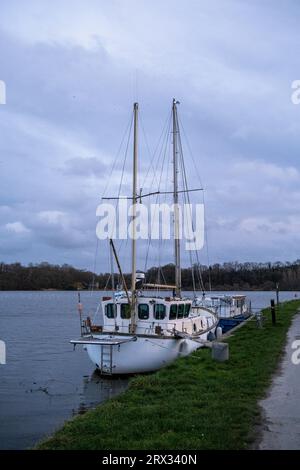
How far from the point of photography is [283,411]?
1175cm

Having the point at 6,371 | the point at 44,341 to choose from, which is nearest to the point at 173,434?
the point at 6,371

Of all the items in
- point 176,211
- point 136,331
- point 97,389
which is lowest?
point 97,389

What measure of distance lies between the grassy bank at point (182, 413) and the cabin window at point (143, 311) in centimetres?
793

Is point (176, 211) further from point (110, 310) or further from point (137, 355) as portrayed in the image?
point (137, 355)

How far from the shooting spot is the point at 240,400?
12812 millimetres

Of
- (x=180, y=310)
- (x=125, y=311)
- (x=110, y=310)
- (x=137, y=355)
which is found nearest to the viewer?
(x=137, y=355)

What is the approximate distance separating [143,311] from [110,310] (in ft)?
5.56

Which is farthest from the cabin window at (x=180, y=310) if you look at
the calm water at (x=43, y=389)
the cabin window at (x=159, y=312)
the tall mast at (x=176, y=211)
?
the calm water at (x=43, y=389)

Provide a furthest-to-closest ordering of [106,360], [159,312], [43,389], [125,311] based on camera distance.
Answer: [125,311], [159,312], [106,360], [43,389]

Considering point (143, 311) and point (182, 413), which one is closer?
point (182, 413)

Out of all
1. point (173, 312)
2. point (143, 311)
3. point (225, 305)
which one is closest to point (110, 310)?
point (143, 311)

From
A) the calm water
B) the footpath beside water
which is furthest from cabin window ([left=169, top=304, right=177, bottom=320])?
the footpath beside water

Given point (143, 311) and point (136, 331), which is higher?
point (143, 311)
